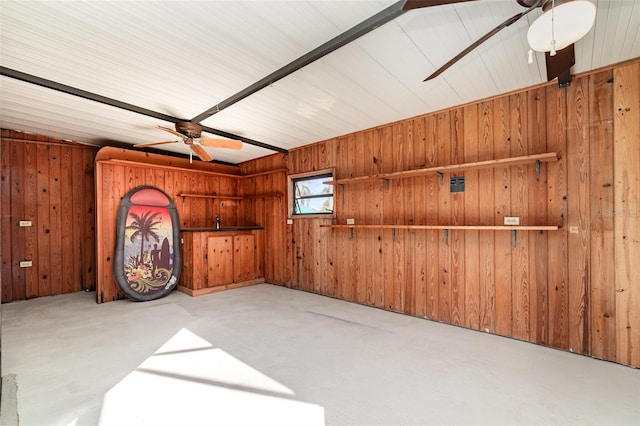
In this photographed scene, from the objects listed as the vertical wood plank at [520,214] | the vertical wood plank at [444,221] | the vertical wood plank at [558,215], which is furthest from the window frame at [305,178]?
the vertical wood plank at [558,215]

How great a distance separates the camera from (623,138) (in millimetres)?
2326

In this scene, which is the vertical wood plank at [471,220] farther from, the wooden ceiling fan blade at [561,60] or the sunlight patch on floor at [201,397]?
the sunlight patch on floor at [201,397]

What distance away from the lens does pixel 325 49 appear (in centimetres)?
211

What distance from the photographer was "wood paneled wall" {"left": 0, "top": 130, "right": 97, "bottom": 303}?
4.19 m

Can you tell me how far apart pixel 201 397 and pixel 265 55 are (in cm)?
262

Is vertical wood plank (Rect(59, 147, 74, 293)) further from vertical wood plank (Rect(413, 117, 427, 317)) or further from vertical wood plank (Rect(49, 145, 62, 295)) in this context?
vertical wood plank (Rect(413, 117, 427, 317))

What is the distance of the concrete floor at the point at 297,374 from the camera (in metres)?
1.73

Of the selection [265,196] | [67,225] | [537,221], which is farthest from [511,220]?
[67,225]

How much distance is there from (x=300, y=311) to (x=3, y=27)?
3750mm

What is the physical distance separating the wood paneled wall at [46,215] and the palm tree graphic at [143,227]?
1.09 m

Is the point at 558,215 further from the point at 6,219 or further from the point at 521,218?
the point at 6,219

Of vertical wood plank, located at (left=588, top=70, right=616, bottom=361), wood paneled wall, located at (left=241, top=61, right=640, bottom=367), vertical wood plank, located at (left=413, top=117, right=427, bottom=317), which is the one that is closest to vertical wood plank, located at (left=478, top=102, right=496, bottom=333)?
wood paneled wall, located at (left=241, top=61, right=640, bottom=367)

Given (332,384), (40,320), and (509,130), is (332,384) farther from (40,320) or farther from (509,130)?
(40,320)

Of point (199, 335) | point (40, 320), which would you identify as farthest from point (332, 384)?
point (40, 320)
